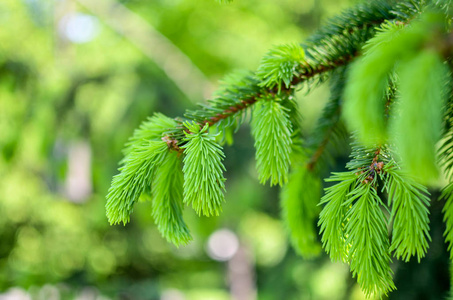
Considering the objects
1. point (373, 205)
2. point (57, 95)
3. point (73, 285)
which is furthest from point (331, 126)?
point (73, 285)

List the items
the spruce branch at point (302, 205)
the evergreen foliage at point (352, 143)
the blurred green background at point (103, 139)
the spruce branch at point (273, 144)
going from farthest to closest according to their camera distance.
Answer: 1. the blurred green background at point (103, 139)
2. the spruce branch at point (302, 205)
3. the spruce branch at point (273, 144)
4. the evergreen foliage at point (352, 143)

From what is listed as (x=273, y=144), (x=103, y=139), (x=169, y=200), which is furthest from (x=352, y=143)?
(x=103, y=139)

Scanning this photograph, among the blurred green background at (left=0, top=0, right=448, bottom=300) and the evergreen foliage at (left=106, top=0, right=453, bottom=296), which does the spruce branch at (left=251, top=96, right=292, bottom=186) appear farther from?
the blurred green background at (left=0, top=0, right=448, bottom=300)

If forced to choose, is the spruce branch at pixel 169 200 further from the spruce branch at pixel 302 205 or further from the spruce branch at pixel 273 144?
the spruce branch at pixel 302 205

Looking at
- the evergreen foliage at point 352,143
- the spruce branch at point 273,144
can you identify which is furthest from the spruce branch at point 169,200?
the spruce branch at point 273,144

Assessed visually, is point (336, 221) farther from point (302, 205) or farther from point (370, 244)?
point (302, 205)

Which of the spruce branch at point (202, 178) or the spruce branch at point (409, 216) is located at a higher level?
the spruce branch at point (202, 178)

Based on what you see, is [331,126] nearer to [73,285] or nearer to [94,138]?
[94,138]
